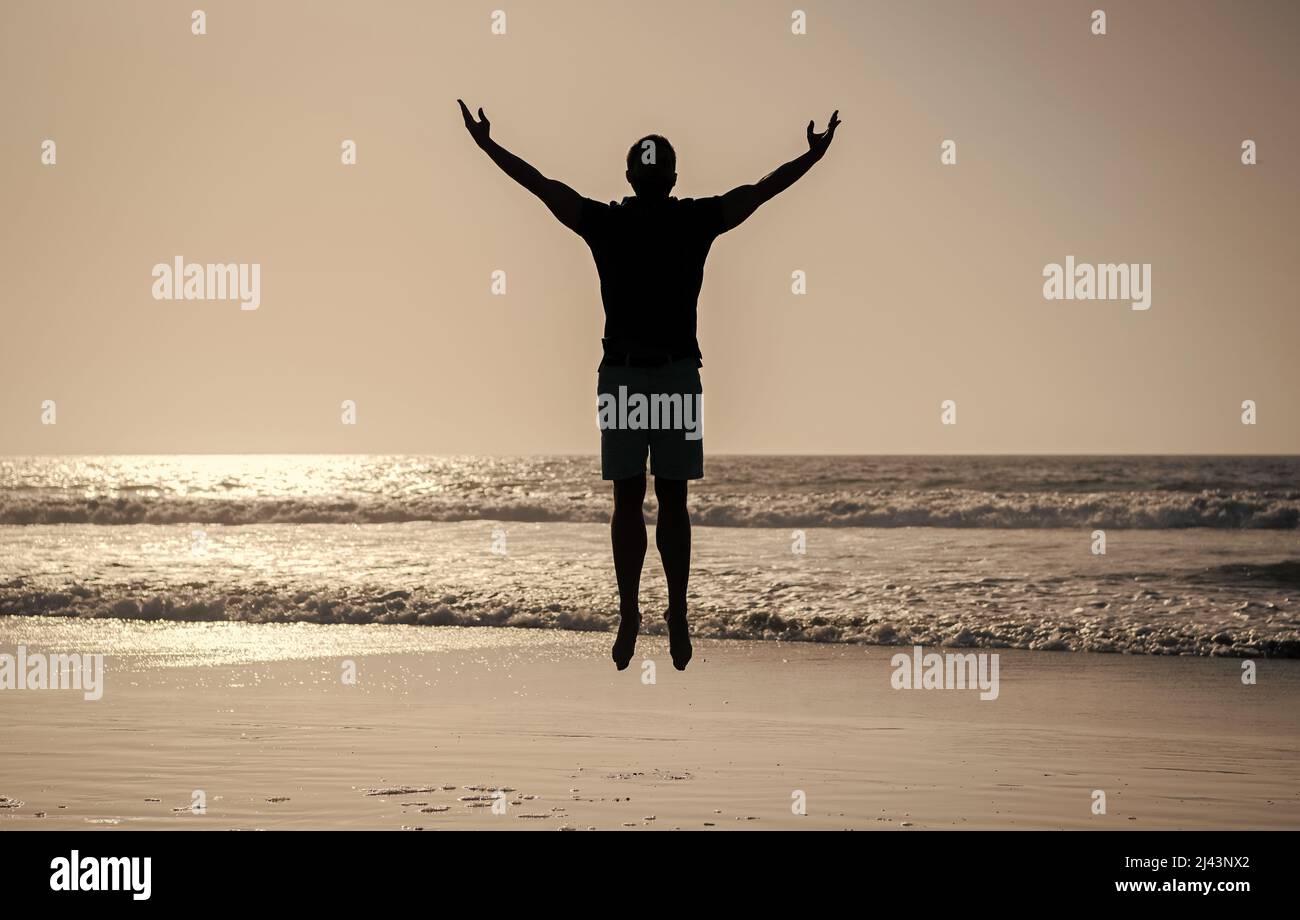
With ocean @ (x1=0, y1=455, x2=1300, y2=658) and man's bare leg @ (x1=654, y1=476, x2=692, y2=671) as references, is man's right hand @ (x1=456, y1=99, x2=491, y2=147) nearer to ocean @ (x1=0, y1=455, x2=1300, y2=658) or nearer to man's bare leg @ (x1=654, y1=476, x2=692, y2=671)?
man's bare leg @ (x1=654, y1=476, x2=692, y2=671)

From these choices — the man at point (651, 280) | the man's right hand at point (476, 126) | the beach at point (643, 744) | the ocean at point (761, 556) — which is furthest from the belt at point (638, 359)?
the ocean at point (761, 556)

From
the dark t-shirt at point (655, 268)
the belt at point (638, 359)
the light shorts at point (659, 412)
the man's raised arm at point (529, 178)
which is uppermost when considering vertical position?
the man's raised arm at point (529, 178)

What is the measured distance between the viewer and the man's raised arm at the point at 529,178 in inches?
231

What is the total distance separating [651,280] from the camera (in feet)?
19.5

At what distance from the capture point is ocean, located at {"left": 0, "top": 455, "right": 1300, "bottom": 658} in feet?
66.9

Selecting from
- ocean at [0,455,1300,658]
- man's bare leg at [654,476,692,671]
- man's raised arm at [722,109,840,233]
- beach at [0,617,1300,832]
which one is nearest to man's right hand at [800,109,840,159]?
man's raised arm at [722,109,840,233]

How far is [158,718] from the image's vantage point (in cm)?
1339

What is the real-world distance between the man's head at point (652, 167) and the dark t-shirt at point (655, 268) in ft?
0.55

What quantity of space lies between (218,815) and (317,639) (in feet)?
31.0

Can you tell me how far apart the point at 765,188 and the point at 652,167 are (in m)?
0.49

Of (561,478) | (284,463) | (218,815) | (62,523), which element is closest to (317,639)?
(218,815)

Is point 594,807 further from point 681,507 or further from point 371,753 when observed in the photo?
point 681,507

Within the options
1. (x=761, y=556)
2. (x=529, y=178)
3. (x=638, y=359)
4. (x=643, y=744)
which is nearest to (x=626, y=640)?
(x=638, y=359)

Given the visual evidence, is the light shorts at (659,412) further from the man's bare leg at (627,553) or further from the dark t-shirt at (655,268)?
the man's bare leg at (627,553)
